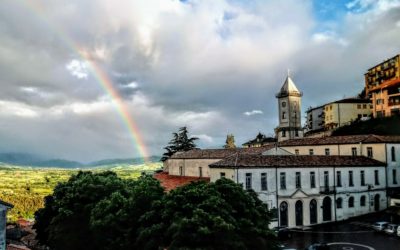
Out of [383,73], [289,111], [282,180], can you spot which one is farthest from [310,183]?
[383,73]

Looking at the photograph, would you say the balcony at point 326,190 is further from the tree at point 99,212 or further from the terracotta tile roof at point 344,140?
the tree at point 99,212


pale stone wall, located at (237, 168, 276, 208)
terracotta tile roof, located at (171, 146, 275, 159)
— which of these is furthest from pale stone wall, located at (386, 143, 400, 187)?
pale stone wall, located at (237, 168, 276, 208)

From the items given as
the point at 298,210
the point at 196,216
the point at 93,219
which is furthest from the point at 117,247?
the point at 298,210

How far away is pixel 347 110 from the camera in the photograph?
9781 centimetres

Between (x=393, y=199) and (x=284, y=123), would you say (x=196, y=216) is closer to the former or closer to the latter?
(x=393, y=199)

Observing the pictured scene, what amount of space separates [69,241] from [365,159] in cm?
4152

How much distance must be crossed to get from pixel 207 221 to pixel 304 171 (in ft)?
99.8

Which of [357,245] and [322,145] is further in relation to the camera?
[322,145]

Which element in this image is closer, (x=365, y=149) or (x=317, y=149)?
(x=365, y=149)

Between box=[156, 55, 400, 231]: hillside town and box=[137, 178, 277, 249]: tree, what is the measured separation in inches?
440

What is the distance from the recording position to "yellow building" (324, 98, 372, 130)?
97.1 meters

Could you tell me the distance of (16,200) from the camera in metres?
123

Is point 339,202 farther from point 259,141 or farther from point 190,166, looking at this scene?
point 259,141

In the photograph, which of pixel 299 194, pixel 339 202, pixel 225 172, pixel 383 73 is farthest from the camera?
pixel 383 73
